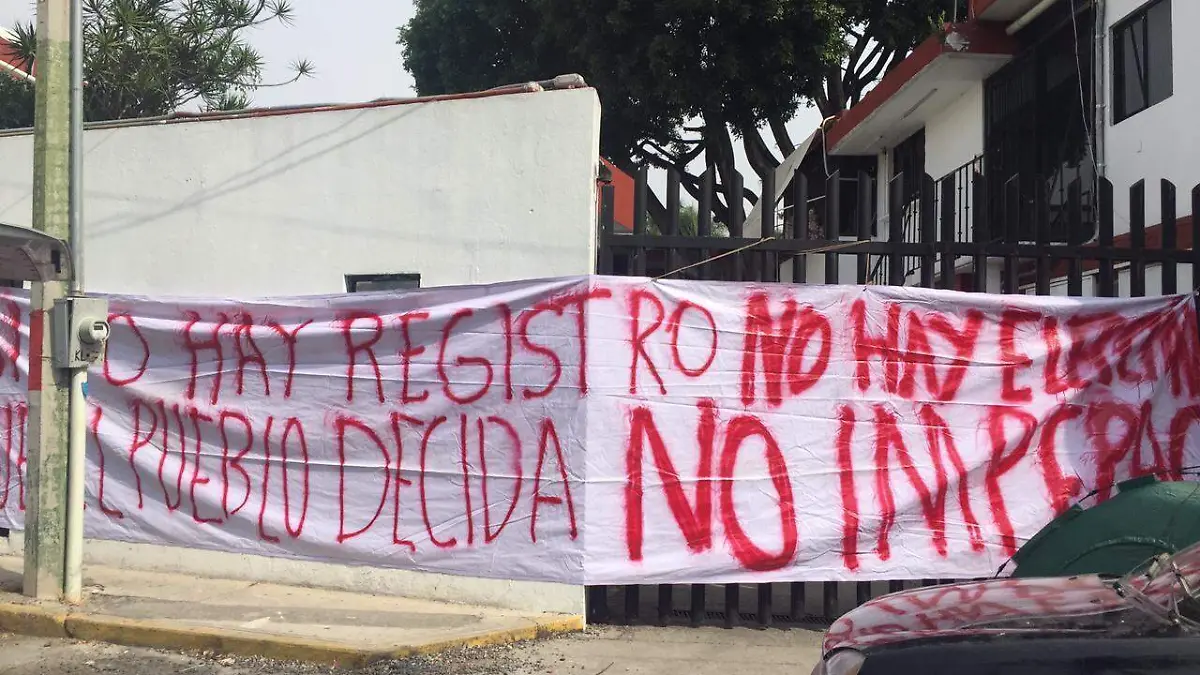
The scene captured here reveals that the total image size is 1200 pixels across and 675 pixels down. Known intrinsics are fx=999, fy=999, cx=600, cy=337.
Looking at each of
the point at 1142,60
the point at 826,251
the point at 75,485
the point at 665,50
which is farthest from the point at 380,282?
the point at 665,50

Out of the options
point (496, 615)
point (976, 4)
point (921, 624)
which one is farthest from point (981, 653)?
point (976, 4)

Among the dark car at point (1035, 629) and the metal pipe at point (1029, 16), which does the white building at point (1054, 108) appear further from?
the dark car at point (1035, 629)

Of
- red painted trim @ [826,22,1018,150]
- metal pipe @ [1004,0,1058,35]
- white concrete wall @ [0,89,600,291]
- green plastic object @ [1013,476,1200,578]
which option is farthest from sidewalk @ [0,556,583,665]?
red painted trim @ [826,22,1018,150]

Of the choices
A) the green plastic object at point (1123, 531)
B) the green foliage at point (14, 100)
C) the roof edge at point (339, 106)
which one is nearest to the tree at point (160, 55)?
the green foliage at point (14, 100)

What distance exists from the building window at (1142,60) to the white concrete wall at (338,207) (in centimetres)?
595

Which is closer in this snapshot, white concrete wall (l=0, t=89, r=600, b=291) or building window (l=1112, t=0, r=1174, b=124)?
white concrete wall (l=0, t=89, r=600, b=291)

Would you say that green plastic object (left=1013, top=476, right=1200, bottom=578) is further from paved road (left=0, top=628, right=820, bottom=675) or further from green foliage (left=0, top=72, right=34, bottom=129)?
green foliage (left=0, top=72, right=34, bottom=129)

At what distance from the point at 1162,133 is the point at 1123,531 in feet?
19.9

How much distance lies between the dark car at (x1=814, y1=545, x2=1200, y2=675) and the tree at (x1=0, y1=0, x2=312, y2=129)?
1418 centimetres

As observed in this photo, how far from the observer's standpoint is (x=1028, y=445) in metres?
5.57

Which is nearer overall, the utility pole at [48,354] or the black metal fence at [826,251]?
the black metal fence at [826,251]

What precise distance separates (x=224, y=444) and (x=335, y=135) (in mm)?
2076

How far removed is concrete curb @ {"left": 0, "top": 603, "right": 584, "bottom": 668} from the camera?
493cm

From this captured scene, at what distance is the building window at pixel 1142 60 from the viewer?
8906mm
